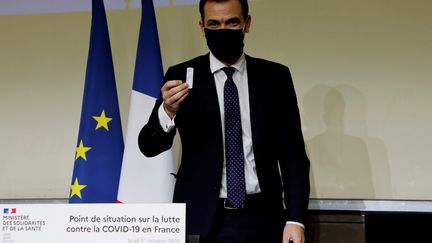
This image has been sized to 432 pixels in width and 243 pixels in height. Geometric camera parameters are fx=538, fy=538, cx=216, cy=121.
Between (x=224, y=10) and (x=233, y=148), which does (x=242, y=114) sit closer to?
(x=233, y=148)

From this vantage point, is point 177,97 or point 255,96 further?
point 255,96

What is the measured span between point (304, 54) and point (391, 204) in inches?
29.9

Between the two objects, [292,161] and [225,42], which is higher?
[225,42]

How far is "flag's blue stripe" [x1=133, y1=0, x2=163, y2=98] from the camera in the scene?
7.89 ft

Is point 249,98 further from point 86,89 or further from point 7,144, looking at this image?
point 7,144

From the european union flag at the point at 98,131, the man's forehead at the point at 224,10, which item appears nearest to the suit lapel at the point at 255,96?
the man's forehead at the point at 224,10

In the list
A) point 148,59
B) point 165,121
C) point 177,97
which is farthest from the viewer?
point 148,59

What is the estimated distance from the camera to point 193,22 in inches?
101

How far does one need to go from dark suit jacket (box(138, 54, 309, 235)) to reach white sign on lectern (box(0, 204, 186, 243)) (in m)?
0.40

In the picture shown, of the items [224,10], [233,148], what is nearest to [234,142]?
[233,148]

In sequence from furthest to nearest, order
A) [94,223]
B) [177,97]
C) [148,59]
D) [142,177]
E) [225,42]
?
[148,59], [142,177], [225,42], [177,97], [94,223]

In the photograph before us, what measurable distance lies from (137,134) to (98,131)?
19 centimetres

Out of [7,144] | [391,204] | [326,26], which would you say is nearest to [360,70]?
[326,26]

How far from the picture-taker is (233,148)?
1.63m
